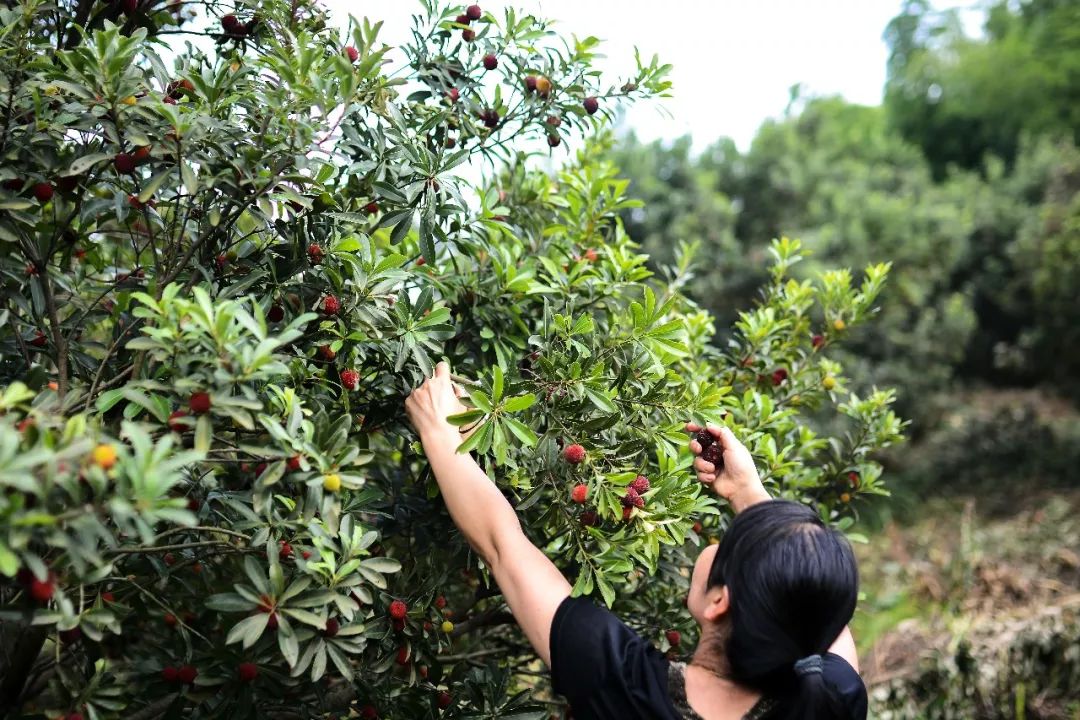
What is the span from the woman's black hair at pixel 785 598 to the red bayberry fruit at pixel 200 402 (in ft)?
Result: 3.01

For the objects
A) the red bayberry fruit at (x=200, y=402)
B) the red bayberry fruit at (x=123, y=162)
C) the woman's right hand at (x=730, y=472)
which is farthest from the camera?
the woman's right hand at (x=730, y=472)

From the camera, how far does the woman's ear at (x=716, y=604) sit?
1.57m

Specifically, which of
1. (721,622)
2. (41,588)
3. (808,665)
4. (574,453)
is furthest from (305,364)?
(808,665)

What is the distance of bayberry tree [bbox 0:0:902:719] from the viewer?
1532mm

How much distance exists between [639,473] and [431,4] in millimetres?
1224

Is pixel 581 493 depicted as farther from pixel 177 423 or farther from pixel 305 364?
pixel 177 423

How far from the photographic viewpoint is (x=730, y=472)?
202cm

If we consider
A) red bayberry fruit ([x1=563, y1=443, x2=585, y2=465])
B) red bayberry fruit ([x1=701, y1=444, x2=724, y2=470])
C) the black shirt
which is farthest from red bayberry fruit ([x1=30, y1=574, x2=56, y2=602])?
red bayberry fruit ([x1=701, y1=444, x2=724, y2=470])

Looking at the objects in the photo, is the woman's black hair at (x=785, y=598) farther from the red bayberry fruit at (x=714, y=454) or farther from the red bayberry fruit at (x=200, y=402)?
the red bayberry fruit at (x=200, y=402)

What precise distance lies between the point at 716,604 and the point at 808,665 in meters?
0.19

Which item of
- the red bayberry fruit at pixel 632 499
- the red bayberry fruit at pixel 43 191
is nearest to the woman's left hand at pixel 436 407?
the red bayberry fruit at pixel 632 499

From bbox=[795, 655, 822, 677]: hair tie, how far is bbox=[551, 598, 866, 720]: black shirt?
3.5 inches

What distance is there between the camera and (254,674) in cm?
195

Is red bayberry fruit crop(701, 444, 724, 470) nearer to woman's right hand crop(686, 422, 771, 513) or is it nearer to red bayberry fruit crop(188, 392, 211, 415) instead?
woman's right hand crop(686, 422, 771, 513)
